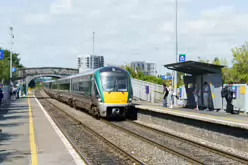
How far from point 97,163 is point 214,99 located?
33.5ft

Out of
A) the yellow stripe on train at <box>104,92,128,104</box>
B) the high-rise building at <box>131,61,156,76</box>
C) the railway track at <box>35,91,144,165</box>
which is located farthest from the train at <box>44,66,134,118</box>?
the high-rise building at <box>131,61,156,76</box>

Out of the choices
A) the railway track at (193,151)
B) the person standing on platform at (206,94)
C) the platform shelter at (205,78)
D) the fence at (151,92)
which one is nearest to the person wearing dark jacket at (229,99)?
the platform shelter at (205,78)

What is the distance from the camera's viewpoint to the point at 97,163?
852 cm

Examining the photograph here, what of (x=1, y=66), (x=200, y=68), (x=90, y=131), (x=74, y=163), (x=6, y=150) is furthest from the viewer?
(x=1, y=66)

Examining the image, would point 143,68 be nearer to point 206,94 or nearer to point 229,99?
point 206,94

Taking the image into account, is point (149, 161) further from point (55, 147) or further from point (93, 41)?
point (93, 41)

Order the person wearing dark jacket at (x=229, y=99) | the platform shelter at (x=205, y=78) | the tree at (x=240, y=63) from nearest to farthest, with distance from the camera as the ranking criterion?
the person wearing dark jacket at (x=229, y=99), the platform shelter at (x=205, y=78), the tree at (x=240, y=63)

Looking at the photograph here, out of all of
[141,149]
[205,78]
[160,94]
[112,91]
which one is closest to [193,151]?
[141,149]

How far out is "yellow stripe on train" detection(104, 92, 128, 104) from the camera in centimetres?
1747

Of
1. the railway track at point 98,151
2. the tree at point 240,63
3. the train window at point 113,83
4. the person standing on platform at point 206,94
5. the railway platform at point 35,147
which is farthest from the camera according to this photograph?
the tree at point 240,63

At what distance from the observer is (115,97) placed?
17.7 meters

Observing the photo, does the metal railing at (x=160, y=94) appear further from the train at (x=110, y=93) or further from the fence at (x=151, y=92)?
the train at (x=110, y=93)

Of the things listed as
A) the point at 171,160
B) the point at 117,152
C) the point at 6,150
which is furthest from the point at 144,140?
the point at 6,150

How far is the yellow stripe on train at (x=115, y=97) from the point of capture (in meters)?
17.5
